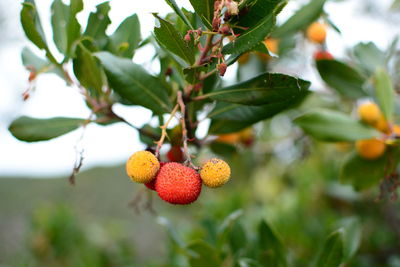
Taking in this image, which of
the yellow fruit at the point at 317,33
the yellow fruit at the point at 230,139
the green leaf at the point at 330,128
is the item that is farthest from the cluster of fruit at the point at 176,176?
the yellow fruit at the point at 317,33

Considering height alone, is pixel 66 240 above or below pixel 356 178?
below

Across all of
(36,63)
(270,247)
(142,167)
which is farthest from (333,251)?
(36,63)

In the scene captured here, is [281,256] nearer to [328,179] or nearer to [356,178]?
[356,178]

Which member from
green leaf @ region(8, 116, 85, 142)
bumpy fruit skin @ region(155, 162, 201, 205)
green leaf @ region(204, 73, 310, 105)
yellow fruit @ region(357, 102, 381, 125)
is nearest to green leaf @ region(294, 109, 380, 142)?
yellow fruit @ region(357, 102, 381, 125)

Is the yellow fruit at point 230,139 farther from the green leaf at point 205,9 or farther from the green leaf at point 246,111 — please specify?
the green leaf at point 205,9

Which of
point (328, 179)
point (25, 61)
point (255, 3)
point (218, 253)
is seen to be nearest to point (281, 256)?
point (218, 253)
